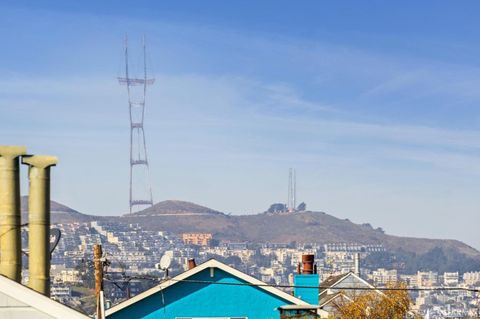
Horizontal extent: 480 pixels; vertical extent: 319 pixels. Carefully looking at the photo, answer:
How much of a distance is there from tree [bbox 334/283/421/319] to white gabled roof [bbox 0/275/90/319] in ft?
108

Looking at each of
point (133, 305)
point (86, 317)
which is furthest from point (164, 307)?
point (86, 317)

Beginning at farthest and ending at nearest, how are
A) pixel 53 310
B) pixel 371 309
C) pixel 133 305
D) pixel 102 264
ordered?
pixel 371 309
pixel 133 305
pixel 102 264
pixel 53 310

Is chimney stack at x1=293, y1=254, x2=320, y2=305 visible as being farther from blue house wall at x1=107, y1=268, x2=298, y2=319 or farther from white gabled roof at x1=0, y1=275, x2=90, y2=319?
white gabled roof at x1=0, y1=275, x2=90, y2=319

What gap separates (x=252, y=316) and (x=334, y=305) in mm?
13289

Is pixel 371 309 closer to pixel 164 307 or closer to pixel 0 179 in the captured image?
pixel 164 307

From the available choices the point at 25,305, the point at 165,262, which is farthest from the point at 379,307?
the point at 25,305

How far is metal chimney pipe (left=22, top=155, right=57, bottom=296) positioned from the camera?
76.5 feet

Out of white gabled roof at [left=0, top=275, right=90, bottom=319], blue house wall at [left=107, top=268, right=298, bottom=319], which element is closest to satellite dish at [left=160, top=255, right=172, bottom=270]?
blue house wall at [left=107, top=268, right=298, bottom=319]

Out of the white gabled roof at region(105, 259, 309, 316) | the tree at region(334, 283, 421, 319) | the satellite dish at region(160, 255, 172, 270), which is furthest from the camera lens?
the tree at region(334, 283, 421, 319)

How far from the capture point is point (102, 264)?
30094 mm

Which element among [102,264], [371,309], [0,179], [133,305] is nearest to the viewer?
[0,179]

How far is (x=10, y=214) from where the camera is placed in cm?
2347

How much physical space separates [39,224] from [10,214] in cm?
60

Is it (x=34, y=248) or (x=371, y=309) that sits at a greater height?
(x=34, y=248)
